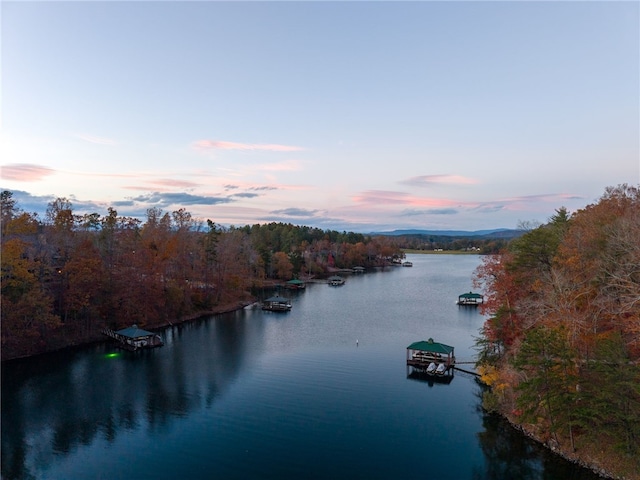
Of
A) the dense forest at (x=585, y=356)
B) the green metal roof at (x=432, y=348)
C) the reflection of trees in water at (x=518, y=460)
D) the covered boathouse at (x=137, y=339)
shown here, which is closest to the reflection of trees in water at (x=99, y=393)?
the covered boathouse at (x=137, y=339)

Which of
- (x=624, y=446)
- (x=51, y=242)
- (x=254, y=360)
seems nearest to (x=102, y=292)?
(x=51, y=242)

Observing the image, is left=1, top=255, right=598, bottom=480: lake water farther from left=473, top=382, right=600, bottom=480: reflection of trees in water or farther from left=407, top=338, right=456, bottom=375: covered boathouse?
left=407, top=338, right=456, bottom=375: covered boathouse

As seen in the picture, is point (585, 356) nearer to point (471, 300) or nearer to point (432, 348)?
point (432, 348)

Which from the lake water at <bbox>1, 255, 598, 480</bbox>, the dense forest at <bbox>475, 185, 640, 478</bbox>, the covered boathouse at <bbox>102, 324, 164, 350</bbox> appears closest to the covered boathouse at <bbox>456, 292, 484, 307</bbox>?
the lake water at <bbox>1, 255, 598, 480</bbox>

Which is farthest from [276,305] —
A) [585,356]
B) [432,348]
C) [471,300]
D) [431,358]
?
[585,356]

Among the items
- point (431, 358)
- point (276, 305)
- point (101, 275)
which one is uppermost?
point (101, 275)
